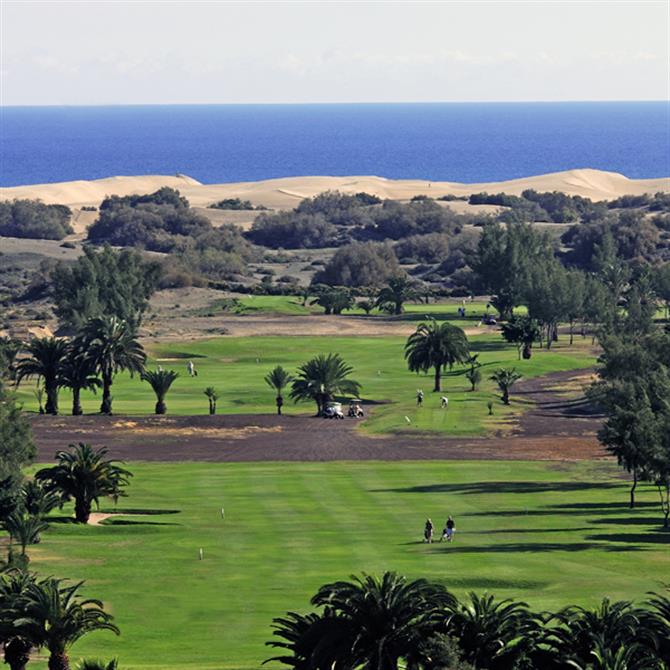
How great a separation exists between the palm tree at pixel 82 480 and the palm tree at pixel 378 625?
26.4m

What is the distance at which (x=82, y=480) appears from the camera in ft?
204

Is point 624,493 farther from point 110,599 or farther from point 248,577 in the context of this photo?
point 110,599

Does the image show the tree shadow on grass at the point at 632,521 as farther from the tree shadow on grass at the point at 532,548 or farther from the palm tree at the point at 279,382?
the palm tree at the point at 279,382

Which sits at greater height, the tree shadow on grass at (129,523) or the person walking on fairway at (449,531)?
the person walking on fairway at (449,531)

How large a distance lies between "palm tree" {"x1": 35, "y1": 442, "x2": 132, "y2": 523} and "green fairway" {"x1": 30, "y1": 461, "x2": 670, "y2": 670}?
4.18ft

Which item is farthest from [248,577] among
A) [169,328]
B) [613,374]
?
[169,328]

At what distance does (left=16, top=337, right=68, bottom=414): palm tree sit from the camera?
295 feet

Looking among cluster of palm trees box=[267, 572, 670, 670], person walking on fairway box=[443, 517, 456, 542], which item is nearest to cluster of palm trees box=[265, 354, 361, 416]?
person walking on fairway box=[443, 517, 456, 542]

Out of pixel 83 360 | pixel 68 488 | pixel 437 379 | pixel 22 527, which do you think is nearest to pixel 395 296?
pixel 437 379

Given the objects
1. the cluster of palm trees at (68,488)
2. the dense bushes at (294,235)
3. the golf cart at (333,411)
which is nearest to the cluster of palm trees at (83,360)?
the golf cart at (333,411)

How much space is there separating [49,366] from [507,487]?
1217 inches

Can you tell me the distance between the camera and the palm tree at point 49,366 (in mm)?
90062

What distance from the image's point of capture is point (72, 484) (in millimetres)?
62125

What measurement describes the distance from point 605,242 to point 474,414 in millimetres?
62116
